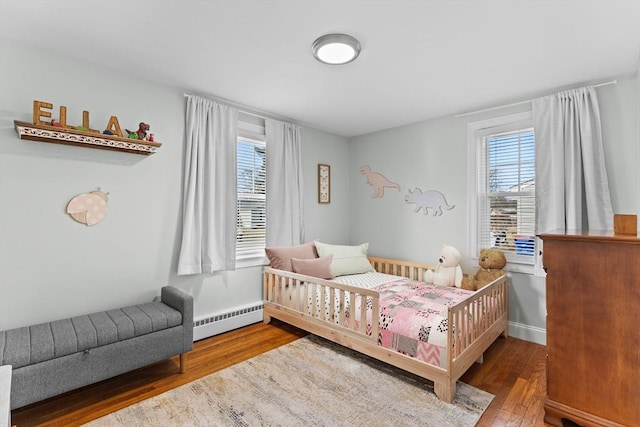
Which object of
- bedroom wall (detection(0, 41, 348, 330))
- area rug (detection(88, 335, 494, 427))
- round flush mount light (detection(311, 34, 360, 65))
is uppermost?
round flush mount light (detection(311, 34, 360, 65))

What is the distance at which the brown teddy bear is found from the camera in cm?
297

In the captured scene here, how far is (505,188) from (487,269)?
2.84ft

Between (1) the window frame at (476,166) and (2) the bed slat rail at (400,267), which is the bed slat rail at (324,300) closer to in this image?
(2) the bed slat rail at (400,267)

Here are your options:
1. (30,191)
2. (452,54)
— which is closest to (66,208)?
(30,191)

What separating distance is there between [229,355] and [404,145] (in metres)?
3.10

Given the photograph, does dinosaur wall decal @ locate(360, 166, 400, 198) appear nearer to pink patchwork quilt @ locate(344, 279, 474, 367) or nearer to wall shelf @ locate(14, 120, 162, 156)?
pink patchwork quilt @ locate(344, 279, 474, 367)

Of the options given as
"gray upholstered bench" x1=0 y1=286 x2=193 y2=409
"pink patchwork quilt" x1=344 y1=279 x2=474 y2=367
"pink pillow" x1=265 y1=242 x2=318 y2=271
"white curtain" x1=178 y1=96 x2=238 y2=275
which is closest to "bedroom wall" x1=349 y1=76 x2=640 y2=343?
"pink patchwork quilt" x1=344 y1=279 x2=474 y2=367

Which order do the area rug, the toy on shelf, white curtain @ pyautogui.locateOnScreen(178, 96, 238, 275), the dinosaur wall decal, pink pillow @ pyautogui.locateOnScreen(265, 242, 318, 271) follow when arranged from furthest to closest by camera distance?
the dinosaur wall decal, pink pillow @ pyautogui.locateOnScreen(265, 242, 318, 271), white curtain @ pyautogui.locateOnScreen(178, 96, 238, 275), the toy on shelf, the area rug

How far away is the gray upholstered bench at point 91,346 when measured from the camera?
1.71 metres

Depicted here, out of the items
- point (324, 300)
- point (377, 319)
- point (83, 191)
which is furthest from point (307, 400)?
point (83, 191)

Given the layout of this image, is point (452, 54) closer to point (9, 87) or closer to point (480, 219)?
point (480, 219)

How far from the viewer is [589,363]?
1.67 m

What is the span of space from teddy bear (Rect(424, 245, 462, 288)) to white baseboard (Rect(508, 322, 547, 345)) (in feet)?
2.12

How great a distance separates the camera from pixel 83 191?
234 cm
